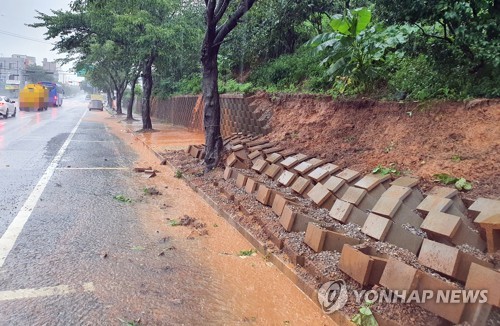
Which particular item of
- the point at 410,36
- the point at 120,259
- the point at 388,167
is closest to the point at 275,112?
the point at 410,36

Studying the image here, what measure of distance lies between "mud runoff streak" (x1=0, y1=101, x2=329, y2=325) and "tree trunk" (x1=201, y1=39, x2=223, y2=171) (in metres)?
2.29

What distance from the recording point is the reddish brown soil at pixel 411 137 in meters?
4.57

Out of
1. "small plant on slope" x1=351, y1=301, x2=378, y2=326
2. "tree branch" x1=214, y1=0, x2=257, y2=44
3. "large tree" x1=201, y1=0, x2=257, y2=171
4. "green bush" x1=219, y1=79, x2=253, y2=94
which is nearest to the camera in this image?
"small plant on slope" x1=351, y1=301, x2=378, y2=326

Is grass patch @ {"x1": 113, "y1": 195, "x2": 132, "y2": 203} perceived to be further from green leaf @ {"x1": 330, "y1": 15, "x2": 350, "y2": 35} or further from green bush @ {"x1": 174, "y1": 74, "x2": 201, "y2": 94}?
green bush @ {"x1": 174, "y1": 74, "x2": 201, "y2": 94}

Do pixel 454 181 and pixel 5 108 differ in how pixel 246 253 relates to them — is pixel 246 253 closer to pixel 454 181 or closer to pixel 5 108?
pixel 454 181

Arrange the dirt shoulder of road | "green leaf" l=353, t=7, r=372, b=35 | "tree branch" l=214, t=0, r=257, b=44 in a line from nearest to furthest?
the dirt shoulder of road → "green leaf" l=353, t=7, r=372, b=35 → "tree branch" l=214, t=0, r=257, b=44

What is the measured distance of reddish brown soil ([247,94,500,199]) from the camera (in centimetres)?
457

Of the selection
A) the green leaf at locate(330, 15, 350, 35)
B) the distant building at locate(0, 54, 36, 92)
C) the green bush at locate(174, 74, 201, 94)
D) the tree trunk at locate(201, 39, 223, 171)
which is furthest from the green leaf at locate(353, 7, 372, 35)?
the distant building at locate(0, 54, 36, 92)

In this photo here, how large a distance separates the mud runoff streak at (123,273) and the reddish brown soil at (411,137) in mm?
2312

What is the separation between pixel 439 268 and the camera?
3291mm

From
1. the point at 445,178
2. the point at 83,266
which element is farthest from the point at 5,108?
the point at 445,178

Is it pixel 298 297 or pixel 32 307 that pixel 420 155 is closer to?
pixel 298 297

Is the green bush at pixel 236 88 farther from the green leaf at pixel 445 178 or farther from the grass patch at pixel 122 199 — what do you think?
the green leaf at pixel 445 178

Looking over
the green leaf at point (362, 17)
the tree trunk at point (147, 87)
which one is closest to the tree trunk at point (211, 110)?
the green leaf at point (362, 17)
